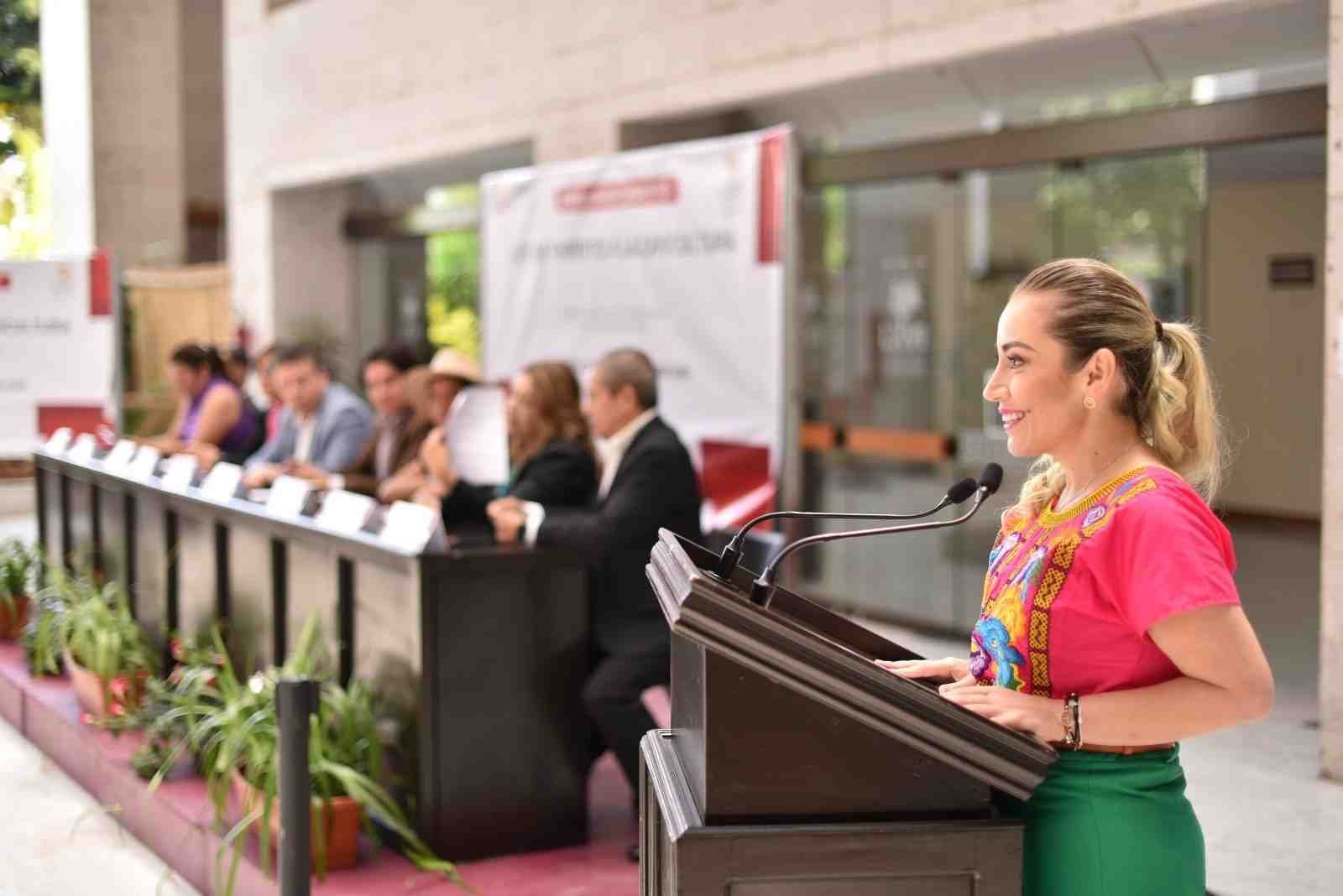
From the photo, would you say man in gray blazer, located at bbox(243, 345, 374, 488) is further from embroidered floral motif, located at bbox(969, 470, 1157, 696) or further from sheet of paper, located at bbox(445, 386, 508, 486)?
embroidered floral motif, located at bbox(969, 470, 1157, 696)

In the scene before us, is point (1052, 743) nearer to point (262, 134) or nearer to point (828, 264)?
point (828, 264)

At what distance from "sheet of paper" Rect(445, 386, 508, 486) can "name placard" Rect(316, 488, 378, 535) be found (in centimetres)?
35

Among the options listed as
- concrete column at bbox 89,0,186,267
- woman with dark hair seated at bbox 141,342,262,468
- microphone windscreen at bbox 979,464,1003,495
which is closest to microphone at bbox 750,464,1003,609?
microphone windscreen at bbox 979,464,1003,495

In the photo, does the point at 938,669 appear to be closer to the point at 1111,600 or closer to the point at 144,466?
the point at 1111,600

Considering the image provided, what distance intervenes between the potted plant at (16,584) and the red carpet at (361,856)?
60.5 inches

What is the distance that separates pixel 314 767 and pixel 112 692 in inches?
70.3

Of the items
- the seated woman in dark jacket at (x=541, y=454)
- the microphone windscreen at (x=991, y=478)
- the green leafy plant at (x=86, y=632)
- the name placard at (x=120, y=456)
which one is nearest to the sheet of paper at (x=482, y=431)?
the seated woman in dark jacket at (x=541, y=454)

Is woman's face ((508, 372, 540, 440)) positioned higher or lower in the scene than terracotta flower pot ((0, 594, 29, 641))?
higher

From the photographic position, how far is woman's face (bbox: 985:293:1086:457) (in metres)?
1.76

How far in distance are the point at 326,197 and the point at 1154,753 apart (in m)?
10.8

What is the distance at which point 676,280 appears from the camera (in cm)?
629

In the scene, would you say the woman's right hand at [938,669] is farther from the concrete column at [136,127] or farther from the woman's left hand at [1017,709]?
the concrete column at [136,127]

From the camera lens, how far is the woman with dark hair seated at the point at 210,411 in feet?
25.1

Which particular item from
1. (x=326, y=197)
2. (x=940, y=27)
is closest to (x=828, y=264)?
(x=940, y=27)
